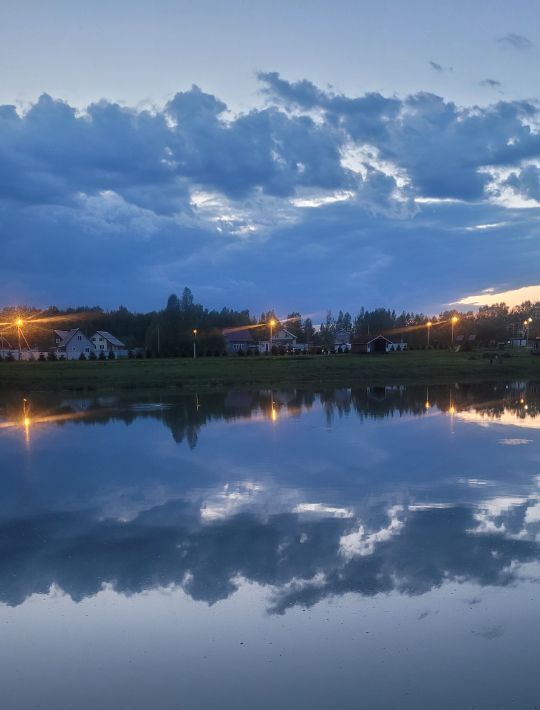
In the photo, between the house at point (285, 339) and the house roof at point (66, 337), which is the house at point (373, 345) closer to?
the house at point (285, 339)

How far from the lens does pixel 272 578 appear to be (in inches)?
336

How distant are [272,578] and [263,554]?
3.13ft

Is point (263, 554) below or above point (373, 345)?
below

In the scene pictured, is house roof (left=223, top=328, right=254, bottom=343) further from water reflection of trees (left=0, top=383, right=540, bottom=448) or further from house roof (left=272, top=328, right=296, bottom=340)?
water reflection of trees (left=0, top=383, right=540, bottom=448)

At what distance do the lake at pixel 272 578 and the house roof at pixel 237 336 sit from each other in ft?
313

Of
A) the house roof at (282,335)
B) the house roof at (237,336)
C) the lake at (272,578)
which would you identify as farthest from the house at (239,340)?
the lake at (272,578)

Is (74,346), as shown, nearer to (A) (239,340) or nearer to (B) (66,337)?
(B) (66,337)

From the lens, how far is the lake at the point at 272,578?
240 inches

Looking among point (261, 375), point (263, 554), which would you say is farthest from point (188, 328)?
point (263, 554)

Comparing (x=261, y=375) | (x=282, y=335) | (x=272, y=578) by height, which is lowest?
(x=272, y=578)

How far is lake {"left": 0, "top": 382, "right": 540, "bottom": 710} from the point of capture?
6098 millimetres

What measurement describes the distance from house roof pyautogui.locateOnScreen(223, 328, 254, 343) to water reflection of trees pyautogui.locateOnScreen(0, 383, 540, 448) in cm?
7280

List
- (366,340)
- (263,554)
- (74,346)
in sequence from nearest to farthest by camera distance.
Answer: (263,554) → (366,340) → (74,346)

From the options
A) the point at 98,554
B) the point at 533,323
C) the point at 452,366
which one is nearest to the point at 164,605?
the point at 98,554
